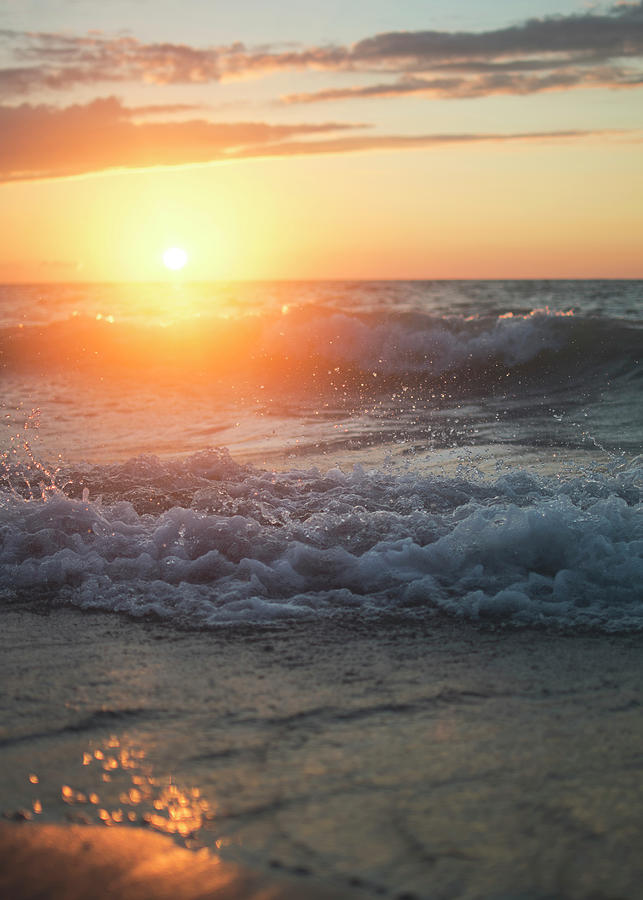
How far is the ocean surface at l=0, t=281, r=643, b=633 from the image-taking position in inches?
140

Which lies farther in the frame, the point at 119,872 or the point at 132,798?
the point at 132,798

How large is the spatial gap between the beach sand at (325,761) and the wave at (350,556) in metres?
0.25

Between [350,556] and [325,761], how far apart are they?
1.70m

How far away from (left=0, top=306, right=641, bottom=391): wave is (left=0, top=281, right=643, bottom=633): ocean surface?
699 mm

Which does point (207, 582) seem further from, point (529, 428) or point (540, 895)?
point (529, 428)

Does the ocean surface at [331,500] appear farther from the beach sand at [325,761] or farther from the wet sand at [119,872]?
the wet sand at [119,872]

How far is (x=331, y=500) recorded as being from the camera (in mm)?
5004

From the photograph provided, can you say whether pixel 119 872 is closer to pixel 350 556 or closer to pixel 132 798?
pixel 132 798

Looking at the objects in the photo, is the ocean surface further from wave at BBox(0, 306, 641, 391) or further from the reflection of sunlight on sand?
the reflection of sunlight on sand

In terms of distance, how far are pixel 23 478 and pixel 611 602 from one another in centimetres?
442

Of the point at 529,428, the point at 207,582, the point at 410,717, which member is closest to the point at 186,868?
the point at 410,717

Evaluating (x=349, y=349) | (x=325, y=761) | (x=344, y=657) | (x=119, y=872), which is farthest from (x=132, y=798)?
(x=349, y=349)

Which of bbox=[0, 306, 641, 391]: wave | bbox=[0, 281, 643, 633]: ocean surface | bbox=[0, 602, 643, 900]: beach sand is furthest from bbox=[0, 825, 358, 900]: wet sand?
bbox=[0, 306, 641, 391]: wave

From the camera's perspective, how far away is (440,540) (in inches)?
155
